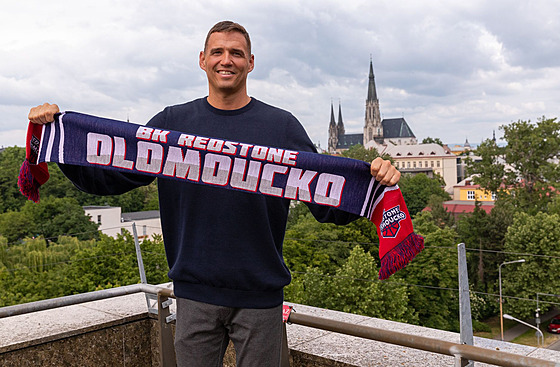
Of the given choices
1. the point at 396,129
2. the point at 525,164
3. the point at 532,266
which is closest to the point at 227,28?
the point at 532,266

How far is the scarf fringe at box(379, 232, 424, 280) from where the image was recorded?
6.09 feet

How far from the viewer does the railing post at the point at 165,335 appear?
2.99 m

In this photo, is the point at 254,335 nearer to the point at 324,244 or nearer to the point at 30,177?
the point at 30,177

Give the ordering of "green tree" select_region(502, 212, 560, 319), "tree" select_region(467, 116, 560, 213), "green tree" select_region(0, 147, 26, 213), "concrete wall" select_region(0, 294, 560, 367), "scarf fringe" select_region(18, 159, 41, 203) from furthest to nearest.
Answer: "green tree" select_region(0, 147, 26, 213) < "tree" select_region(467, 116, 560, 213) < "green tree" select_region(502, 212, 560, 319) < "concrete wall" select_region(0, 294, 560, 367) < "scarf fringe" select_region(18, 159, 41, 203)

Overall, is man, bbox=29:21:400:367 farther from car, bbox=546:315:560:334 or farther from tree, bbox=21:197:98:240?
tree, bbox=21:197:98:240

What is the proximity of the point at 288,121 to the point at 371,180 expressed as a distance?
1.22ft

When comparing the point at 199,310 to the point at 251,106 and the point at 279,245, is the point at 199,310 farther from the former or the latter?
the point at 251,106

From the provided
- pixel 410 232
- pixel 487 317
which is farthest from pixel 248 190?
pixel 487 317

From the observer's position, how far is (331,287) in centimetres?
3047

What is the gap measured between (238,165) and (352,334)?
799mm

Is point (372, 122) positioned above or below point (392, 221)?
above

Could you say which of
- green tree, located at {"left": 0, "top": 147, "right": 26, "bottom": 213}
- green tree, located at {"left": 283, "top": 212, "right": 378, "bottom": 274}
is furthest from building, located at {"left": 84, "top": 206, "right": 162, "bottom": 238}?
green tree, located at {"left": 283, "top": 212, "right": 378, "bottom": 274}

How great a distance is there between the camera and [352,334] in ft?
7.00

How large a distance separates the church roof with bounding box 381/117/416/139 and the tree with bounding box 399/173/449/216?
61508mm
